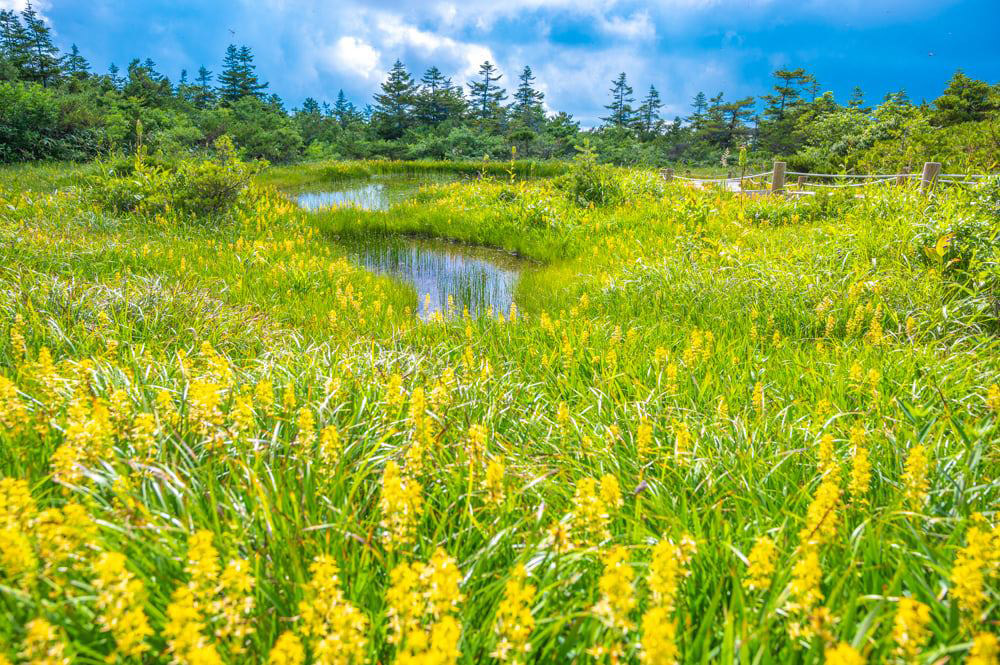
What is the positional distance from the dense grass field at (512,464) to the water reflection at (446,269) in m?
0.84

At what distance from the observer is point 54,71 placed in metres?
31.1

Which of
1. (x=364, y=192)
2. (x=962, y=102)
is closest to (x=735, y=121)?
(x=962, y=102)

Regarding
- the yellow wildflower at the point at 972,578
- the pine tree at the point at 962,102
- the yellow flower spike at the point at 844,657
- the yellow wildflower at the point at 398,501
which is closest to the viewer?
the yellow flower spike at the point at 844,657

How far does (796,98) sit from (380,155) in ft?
122

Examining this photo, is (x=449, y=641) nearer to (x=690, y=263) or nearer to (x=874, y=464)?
(x=874, y=464)

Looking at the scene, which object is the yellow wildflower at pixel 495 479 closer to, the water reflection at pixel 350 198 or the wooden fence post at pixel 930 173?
the wooden fence post at pixel 930 173

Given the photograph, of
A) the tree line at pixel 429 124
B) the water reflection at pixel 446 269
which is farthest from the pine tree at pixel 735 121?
the water reflection at pixel 446 269

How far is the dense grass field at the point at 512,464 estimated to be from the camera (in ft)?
4.12

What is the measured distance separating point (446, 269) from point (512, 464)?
7028 mm

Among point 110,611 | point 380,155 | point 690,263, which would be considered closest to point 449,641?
point 110,611

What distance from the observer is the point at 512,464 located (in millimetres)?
2443

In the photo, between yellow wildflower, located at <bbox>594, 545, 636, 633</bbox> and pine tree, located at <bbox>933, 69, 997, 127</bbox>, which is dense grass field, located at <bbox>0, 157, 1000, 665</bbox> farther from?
pine tree, located at <bbox>933, 69, 997, 127</bbox>

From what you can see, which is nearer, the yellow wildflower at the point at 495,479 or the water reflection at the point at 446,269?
the yellow wildflower at the point at 495,479

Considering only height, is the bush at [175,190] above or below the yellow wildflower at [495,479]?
above
